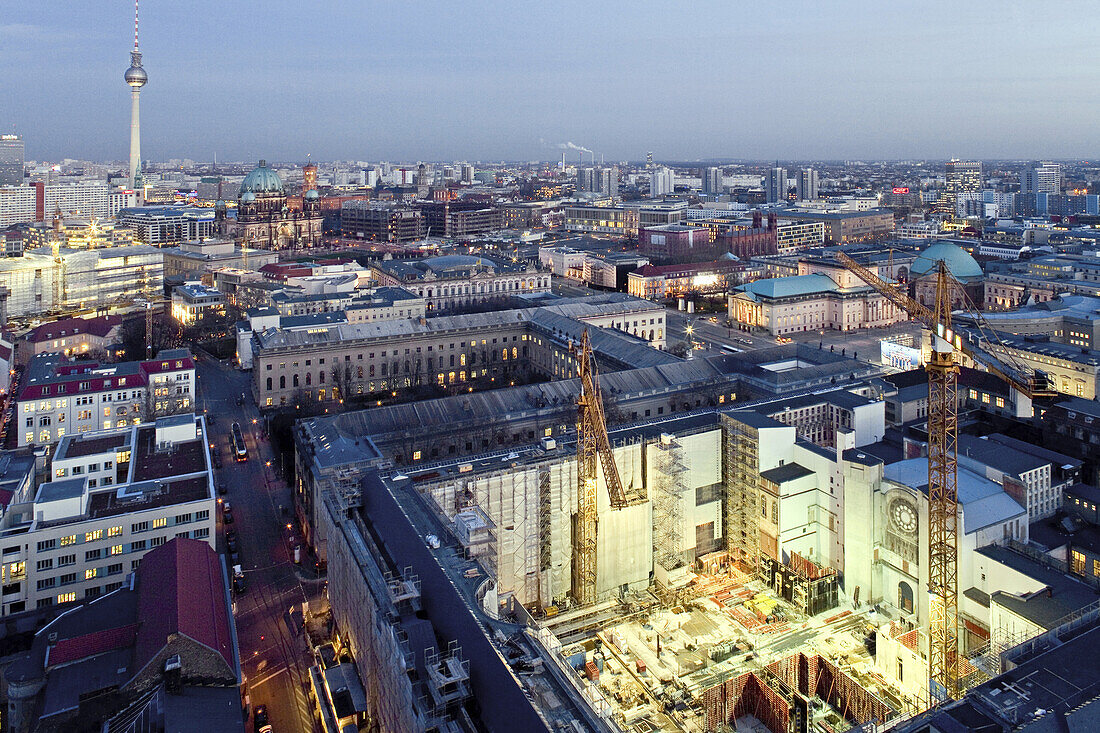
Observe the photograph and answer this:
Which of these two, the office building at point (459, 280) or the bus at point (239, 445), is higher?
the office building at point (459, 280)

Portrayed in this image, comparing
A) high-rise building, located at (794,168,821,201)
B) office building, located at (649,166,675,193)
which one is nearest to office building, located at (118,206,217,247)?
office building, located at (649,166,675,193)

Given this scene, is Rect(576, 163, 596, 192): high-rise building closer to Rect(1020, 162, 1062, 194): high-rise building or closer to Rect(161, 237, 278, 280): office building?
Rect(1020, 162, 1062, 194): high-rise building

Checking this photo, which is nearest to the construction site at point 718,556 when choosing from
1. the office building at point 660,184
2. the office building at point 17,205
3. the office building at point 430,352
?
the office building at point 430,352

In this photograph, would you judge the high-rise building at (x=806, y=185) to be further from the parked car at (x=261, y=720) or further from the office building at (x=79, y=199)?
the parked car at (x=261, y=720)

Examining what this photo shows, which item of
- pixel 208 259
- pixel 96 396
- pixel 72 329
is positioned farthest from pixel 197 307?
pixel 96 396

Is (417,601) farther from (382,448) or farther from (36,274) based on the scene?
(36,274)
